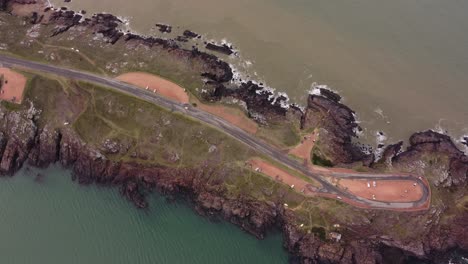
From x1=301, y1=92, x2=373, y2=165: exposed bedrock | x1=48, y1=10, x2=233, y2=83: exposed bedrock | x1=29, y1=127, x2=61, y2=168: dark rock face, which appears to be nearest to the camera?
x1=301, y1=92, x2=373, y2=165: exposed bedrock

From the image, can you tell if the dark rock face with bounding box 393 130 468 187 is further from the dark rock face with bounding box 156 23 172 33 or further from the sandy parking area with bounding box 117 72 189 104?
the dark rock face with bounding box 156 23 172 33

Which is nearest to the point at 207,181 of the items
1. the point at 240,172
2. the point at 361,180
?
the point at 240,172

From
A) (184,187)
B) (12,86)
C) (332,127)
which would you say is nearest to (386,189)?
(332,127)

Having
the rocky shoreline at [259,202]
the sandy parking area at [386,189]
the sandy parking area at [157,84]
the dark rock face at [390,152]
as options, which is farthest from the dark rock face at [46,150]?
the dark rock face at [390,152]

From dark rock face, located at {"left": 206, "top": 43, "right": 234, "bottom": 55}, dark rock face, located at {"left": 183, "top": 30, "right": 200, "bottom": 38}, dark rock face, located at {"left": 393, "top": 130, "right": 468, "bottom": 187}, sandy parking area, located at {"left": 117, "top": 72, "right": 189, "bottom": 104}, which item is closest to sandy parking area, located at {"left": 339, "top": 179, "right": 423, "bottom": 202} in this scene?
dark rock face, located at {"left": 393, "top": 130, "right": 468, "bottom": 187}

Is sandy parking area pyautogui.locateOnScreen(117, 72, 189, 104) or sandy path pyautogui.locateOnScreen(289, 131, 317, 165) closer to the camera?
sandy path pyautogui.locateOnScreen(289, 131, 317, 165)

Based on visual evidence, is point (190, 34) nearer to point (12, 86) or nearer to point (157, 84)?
point (157, 84)
